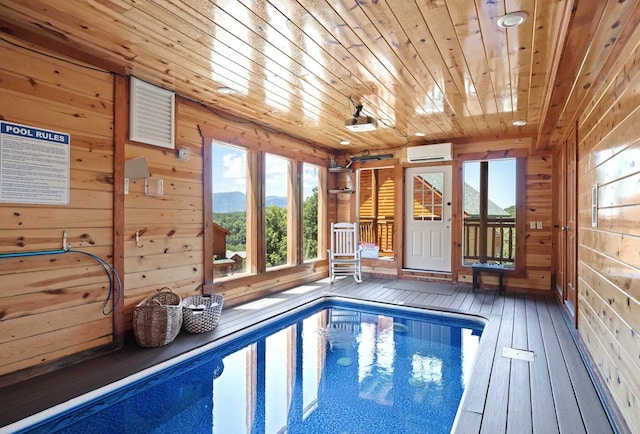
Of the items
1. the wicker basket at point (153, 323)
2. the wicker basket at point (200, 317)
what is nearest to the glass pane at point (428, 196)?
the wicker basket at point (200, 317)

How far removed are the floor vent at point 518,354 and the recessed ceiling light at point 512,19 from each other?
2.45 m

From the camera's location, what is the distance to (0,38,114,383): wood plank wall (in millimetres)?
2434

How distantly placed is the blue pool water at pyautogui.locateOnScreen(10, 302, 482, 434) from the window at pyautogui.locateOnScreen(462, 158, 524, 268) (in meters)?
3.40

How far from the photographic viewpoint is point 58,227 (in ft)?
8.79

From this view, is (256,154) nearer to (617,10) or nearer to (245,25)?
(245,25)

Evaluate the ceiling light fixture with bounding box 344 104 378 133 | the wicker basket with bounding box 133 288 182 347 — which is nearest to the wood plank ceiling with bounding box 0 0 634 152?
the ceiling light fixture with bounding box 344 104 378 133

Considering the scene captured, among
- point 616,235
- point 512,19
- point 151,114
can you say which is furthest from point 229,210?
point 616,235

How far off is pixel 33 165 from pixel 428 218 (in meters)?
5.27

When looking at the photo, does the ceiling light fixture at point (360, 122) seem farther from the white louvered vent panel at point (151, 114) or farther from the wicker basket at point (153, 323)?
the wicker basket at point (153, 323)

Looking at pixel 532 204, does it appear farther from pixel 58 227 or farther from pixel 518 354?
pixel 58 227

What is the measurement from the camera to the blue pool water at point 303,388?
7.12ft

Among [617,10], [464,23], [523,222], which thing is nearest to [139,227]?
[464,23]

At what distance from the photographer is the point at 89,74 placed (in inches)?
112

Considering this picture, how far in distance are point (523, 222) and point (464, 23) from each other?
12.8 ft
